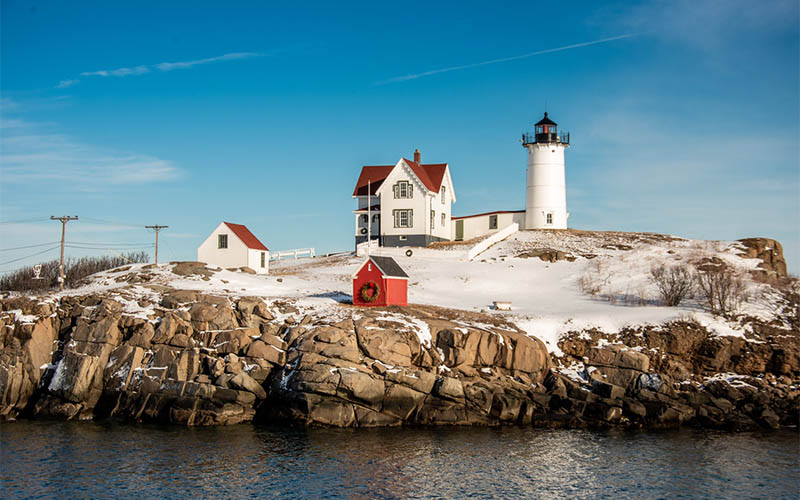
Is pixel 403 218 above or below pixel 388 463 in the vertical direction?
above

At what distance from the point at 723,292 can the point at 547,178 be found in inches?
1175

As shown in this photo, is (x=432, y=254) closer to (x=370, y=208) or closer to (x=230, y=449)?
(x=370, y=208)

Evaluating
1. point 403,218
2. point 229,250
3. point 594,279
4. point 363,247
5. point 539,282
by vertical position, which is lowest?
point 539,282

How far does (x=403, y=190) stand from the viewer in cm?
6531

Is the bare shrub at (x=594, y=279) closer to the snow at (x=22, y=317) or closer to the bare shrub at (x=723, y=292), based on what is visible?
the bare shrub at (x=723, y=292)

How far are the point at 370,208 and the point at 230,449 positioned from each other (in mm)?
41037

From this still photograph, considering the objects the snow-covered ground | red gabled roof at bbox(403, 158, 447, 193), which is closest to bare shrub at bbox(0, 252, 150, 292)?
the snow-covered ground

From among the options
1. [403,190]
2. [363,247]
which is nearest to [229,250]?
[363,247]

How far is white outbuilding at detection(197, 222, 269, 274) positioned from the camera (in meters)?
56.3

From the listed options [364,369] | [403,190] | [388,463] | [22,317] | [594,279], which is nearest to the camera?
[388,463]

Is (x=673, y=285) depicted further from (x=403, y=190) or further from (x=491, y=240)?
(x=403, y=190)

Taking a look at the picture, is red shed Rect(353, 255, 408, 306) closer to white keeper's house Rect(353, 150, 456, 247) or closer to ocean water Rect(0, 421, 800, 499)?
ocean water Rect(0, 421, 800, 499)

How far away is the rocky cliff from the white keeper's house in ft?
84.7

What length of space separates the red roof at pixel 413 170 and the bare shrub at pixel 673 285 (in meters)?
23.8
